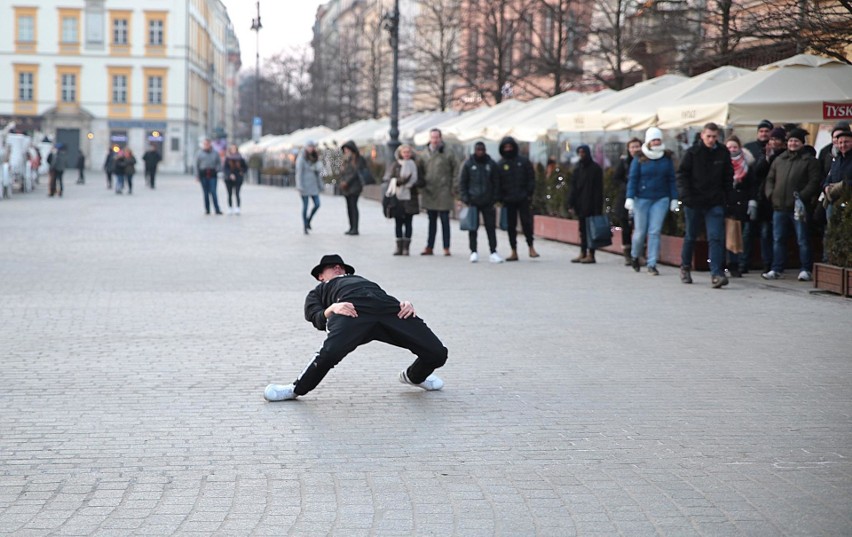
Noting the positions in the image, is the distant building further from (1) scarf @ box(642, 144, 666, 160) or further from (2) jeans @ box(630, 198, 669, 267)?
(1) scarf @ box(642, 144, 666, 160)

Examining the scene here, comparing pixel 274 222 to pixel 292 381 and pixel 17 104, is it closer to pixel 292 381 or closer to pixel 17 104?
pixel 292 381

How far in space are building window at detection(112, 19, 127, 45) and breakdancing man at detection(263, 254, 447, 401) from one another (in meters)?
88.1

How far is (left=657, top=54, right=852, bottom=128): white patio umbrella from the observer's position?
52.8 ft

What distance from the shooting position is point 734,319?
11891 mm

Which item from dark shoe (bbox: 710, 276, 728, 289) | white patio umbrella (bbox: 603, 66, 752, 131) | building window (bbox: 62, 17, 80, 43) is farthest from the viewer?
building window (bbox: 62, 17, 80, 43)

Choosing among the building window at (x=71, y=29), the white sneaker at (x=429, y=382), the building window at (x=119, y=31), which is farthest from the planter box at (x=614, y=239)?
the building window at (x=71, y=29)

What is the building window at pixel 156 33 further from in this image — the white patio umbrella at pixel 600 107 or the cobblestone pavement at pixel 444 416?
the cobblestone pavement at pixel 444 416

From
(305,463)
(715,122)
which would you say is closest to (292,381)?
(305,463)

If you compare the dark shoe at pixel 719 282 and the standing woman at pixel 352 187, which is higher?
the standing woman at pixel 352 187

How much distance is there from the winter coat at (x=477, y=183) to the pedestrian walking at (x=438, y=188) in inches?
33.3

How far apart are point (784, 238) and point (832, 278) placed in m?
1.59

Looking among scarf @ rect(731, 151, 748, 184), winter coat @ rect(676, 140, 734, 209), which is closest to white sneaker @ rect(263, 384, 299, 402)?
winter coat @ rect(676, 140, 734, 209)

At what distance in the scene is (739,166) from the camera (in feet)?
52.5

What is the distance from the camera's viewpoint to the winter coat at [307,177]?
2442 cm
